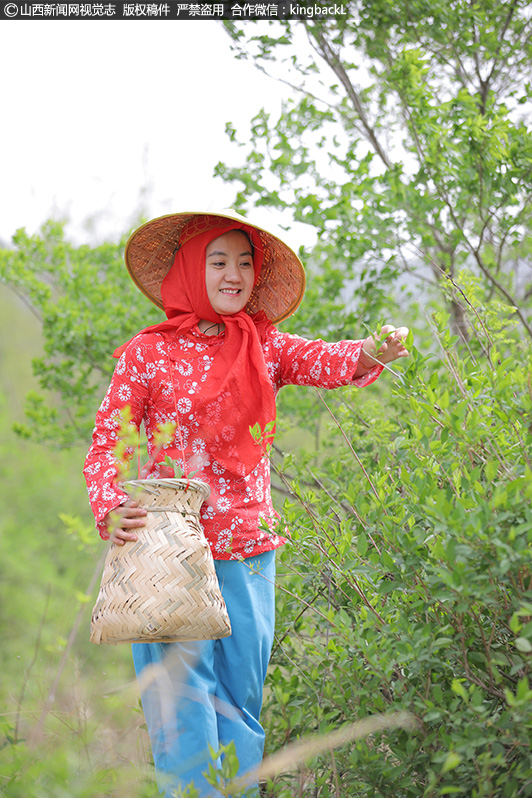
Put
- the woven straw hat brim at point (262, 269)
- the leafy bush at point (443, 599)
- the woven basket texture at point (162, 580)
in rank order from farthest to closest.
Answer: the woven straw hat brim at point (262, 269) → the woven basket texture at point (162, 580) → the leafy bush at point (443, 599)

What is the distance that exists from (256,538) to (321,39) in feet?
8.87

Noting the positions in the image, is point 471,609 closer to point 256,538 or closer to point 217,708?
point 256,538

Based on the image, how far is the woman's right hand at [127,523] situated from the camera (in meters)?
1.70

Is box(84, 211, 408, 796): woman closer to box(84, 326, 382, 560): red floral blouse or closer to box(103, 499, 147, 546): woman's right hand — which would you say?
box(84, 326, 382, 560): red floral blouse

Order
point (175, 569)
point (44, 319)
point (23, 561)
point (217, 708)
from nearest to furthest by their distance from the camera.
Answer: point (175, 569), point (217, 708), point (44, 319), point (23, 561)

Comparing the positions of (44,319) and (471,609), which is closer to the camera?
(471,609)

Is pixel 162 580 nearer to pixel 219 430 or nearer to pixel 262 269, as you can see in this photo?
pixel 219 430

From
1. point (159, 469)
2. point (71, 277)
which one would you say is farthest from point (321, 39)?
point (159, 469)

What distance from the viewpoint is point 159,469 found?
6.75 feet

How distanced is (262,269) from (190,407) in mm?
635

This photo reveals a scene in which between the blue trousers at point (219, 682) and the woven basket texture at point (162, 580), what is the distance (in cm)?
26

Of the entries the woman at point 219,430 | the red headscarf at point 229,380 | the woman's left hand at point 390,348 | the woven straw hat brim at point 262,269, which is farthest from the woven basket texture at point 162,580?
the woven straw hat brim at point 262,269

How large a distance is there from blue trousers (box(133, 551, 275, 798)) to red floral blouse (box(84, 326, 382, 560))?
106mm

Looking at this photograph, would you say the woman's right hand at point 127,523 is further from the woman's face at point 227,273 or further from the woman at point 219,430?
the woman's face at point 227,273
